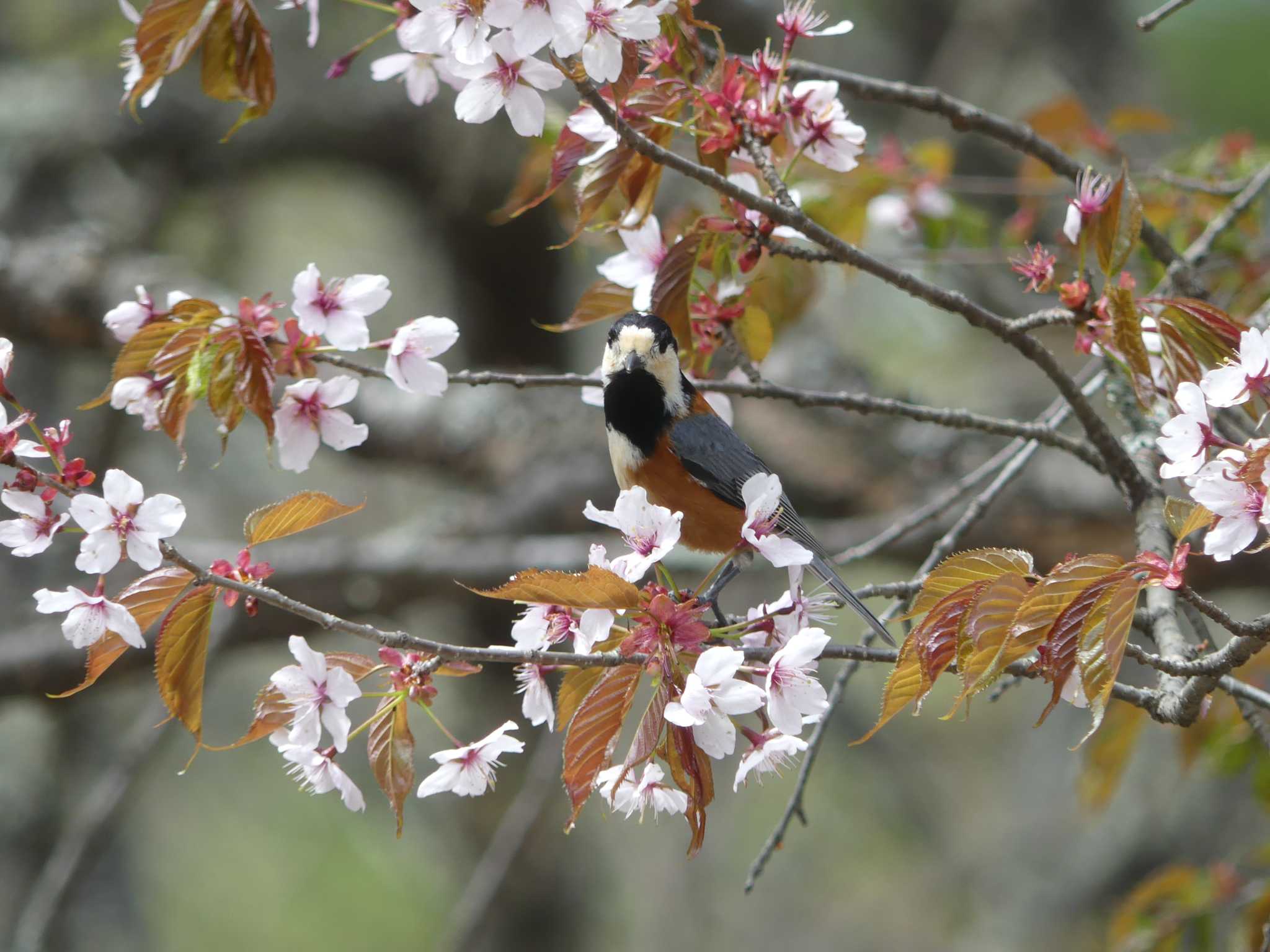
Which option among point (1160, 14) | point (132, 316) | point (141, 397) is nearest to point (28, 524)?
point (141, 397)

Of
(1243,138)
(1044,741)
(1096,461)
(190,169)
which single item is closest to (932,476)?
(1243,138)

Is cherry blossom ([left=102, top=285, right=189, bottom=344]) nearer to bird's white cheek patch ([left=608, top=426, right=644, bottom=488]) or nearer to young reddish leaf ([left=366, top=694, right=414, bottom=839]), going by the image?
young reddish leaf ([left=366, top=694, right=414, bottom=839])

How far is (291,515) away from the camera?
1.30 metres

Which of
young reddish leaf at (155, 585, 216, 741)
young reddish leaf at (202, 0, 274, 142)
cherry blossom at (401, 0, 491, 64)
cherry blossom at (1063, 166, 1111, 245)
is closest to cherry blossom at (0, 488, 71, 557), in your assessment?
young reddish leaf at (155, 585, 216, 741)

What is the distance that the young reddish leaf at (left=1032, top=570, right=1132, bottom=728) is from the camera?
1.11 meters

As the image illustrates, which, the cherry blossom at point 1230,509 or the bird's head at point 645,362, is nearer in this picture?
the cherry blossom at point 1230,509

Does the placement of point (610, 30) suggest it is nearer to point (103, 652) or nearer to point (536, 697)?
point (536, 697)

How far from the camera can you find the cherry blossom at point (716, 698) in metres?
1.16

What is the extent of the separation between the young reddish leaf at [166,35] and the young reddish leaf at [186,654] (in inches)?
24.5

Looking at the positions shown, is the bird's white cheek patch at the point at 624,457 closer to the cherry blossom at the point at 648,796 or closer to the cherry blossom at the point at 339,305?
the cherry blossom at the point at 339,305

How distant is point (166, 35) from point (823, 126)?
90 cm

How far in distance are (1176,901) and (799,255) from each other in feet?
6.37

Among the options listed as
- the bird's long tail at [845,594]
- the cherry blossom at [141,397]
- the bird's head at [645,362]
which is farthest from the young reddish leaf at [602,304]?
the cherry blossom at [141,397]

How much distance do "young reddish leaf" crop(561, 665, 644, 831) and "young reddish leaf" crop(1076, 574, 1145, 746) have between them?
1.49 ft
